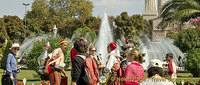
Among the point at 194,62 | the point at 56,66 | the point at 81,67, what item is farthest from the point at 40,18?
the point at 81,67

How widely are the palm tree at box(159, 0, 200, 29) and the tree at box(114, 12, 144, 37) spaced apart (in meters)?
40.0

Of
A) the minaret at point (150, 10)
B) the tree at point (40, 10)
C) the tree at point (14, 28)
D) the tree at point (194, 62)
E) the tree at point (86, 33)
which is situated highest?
the minaret at point (150, 10)

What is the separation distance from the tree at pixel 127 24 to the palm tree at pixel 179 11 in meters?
40.0

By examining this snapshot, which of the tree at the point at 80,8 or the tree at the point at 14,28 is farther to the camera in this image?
the tree at the point at 80,8

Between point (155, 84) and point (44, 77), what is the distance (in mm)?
10968

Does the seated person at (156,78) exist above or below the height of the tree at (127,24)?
below

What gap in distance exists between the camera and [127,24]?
61469 millimetres

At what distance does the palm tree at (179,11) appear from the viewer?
16.5 m

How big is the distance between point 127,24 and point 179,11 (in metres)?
44.8

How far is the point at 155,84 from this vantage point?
17.0ft

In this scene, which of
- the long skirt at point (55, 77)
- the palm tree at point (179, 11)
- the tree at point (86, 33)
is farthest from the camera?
the tree at point (86, 33)

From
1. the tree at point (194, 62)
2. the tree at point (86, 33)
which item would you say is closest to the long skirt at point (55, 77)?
the tree at point (194, 62)

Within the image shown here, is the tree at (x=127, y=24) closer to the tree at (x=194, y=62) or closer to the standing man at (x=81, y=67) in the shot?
the tree at (x=194, y=62)

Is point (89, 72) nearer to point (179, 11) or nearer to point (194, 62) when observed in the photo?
point (179, 11)
